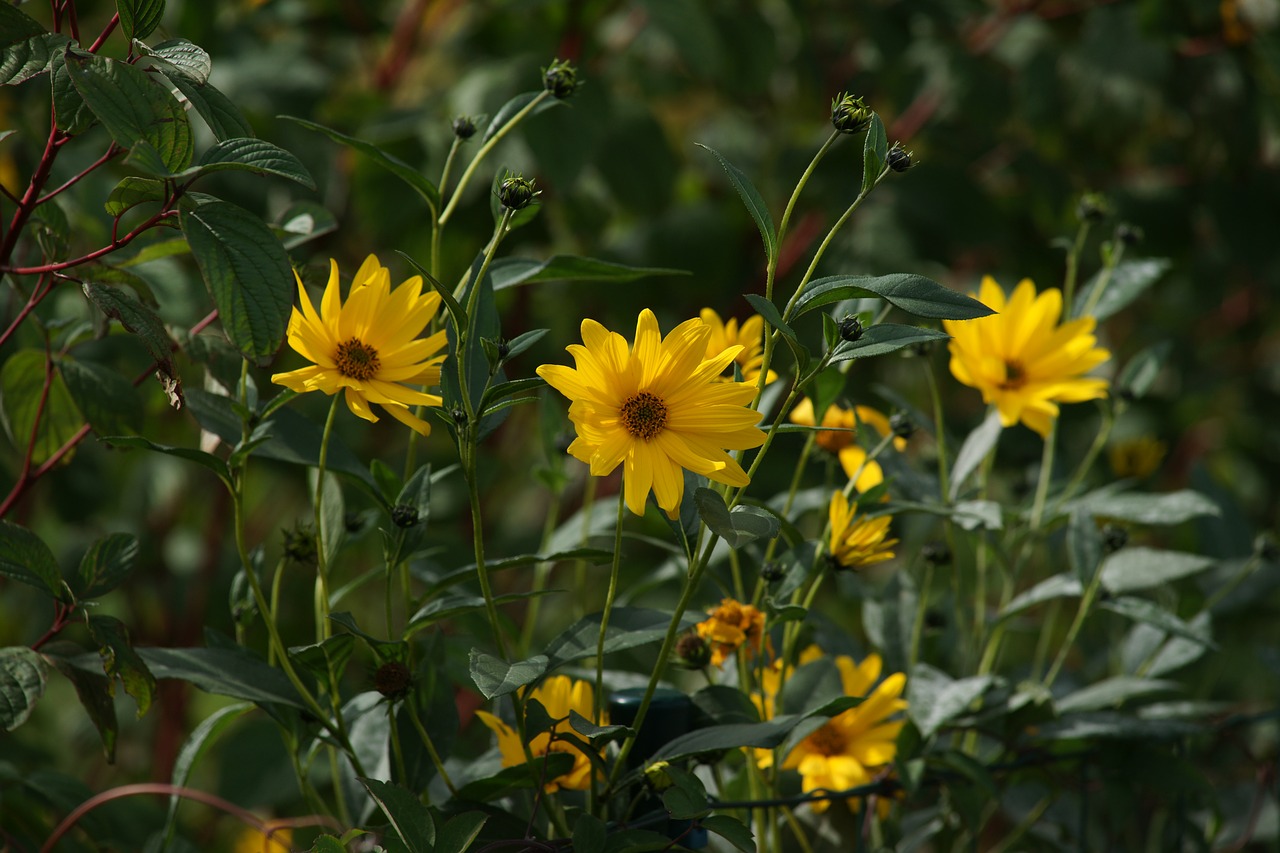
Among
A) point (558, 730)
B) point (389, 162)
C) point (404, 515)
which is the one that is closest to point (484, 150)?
point (389, 162)

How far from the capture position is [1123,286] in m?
0.64

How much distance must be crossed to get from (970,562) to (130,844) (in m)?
0.64

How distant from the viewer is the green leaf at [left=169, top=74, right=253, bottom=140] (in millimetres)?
393

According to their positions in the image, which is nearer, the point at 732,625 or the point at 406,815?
the point at 406,815

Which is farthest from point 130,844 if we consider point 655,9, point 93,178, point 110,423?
point 655,9

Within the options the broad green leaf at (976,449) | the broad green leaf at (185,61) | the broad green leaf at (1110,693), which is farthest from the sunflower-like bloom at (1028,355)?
the broad green leaf at (185,61)

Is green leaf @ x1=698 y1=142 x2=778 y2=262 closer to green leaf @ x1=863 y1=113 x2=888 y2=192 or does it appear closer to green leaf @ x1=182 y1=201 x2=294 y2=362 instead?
green leaf @ x1=863 y1=113 x2=888 y2=192

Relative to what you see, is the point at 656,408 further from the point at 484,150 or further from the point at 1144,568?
the point at 1144,568

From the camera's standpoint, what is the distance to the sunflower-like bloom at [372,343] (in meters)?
0.41

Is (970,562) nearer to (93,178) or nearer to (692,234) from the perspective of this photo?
(692,234)

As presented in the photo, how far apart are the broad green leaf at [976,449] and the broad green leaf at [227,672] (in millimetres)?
331

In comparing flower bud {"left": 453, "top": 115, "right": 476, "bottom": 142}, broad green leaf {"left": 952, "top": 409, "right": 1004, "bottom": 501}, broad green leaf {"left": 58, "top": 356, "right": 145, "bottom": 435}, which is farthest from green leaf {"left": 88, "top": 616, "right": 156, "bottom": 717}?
broad green leaf {"left": 952, "top": 409, "right": 1004, "bottom": 501}

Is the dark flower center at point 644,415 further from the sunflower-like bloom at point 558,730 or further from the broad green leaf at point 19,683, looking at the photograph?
the broad green leaf at point 19,683

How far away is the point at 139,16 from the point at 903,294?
275 millimetres
